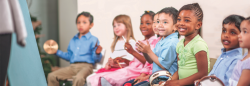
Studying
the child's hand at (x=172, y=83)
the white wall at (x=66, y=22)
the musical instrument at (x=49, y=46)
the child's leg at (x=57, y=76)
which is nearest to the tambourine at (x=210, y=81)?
the child's hand at (x=172, y=83)

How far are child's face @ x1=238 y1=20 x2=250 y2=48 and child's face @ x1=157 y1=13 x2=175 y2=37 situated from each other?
505mm

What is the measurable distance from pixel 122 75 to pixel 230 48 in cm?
95

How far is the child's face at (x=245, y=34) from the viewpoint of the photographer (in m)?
1.09

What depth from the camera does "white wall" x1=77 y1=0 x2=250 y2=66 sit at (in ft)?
5.03

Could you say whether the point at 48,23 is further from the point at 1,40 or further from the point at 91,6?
the point at 1,40

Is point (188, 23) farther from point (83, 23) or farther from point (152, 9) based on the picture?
point (83, 23)

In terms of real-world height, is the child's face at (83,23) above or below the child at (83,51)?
above

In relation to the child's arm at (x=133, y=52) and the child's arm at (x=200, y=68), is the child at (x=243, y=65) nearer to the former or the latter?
the child's arm at (x=200, y=68)

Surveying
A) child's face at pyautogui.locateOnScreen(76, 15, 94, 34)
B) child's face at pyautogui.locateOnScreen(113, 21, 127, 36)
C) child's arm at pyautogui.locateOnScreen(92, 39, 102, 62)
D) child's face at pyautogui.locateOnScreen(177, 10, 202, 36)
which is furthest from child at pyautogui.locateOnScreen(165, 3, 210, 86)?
child's face at pyautogui.locateOnScreen(76, 15, 94, 34)

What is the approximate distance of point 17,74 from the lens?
4.36 feet

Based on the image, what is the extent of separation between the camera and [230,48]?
123 centimetres

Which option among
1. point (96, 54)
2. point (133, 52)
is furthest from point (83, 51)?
point (133, 52)

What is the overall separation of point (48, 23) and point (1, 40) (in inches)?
101

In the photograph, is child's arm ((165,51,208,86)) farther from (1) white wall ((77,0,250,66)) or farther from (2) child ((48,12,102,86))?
(2) child ((48,12,102,86))
